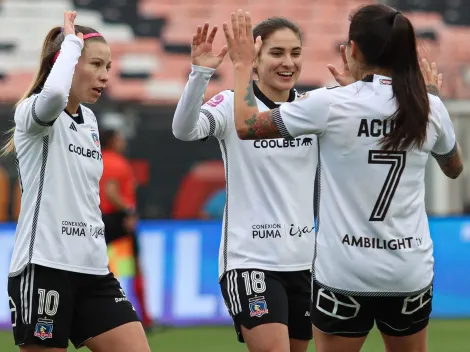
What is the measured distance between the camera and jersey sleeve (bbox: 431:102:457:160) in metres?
4.28

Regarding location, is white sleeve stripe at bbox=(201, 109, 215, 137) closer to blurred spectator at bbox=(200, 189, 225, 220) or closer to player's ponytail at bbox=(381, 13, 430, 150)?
player's ponytail at bbox=(381, 13, 430, 150)

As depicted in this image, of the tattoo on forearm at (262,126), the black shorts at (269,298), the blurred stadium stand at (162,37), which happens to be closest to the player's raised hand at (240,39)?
the tattoo on forearm at (262,126)

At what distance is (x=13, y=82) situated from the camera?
15.6 meters

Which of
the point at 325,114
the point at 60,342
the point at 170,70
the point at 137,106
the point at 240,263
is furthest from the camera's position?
the point at 170,70

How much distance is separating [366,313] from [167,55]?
41.0 feet

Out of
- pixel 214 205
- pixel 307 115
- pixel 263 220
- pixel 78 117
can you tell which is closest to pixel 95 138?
pixel 78 117

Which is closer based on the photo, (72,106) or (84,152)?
(84,152)

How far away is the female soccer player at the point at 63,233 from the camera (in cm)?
470

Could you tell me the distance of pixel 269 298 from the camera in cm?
507

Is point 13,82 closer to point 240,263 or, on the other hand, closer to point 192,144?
Answer: point 192,144

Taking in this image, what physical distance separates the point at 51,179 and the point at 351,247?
1.47m

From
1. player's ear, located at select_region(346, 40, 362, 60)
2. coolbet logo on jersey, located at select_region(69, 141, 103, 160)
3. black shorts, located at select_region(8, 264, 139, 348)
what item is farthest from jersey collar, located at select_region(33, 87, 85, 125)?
player's ear, located at select_region(346, 40, 362, 60)

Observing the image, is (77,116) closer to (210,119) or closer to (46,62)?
(46,62)

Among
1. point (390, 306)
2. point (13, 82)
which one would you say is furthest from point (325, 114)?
point (13, 82)
